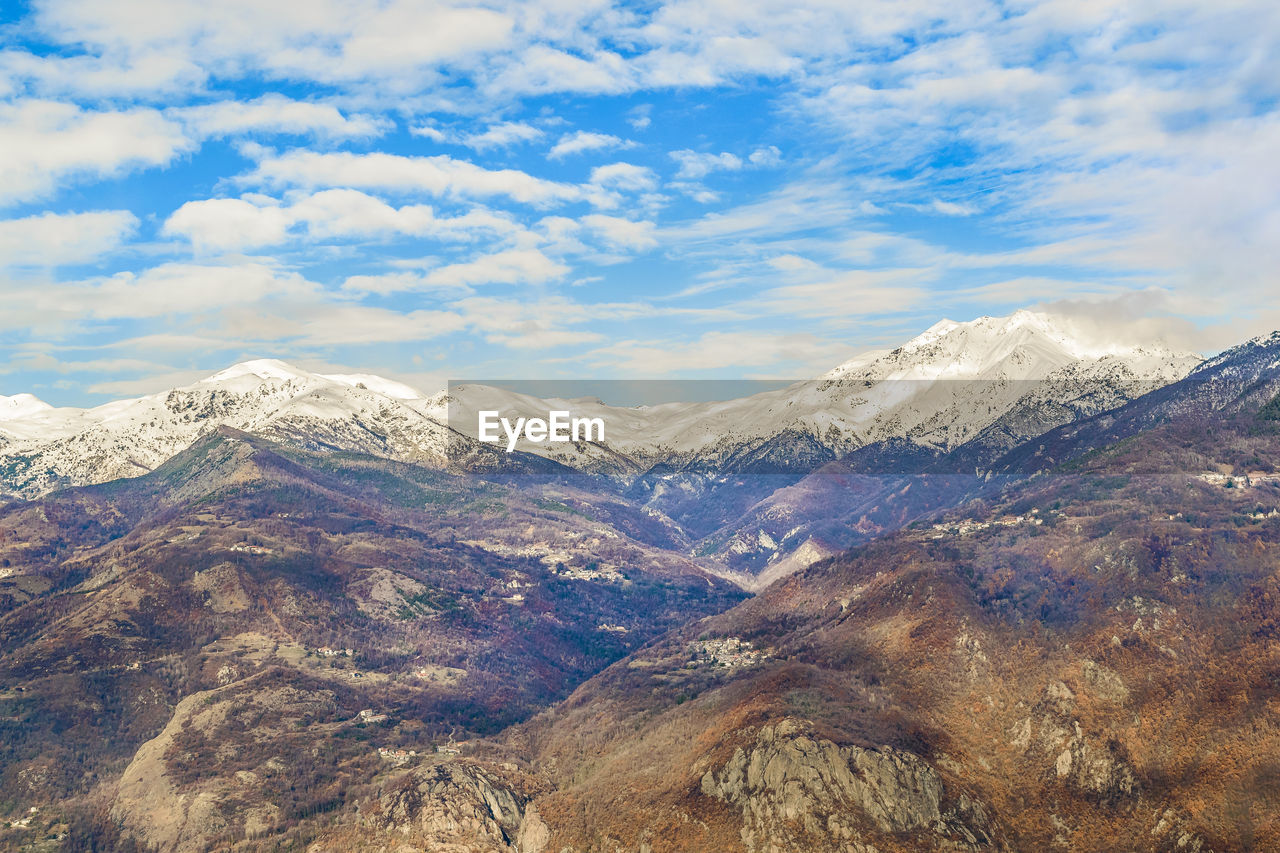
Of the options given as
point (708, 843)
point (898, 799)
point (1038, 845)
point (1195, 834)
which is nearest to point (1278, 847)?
point (1195, 834)

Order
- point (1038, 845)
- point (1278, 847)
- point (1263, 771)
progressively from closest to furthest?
point (1278, 847), point (1263, 771), point (1038, 845)

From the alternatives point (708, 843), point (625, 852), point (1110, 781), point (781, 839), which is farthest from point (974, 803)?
point (625, 852)

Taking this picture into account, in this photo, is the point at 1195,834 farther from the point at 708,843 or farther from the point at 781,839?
the point at 708,843

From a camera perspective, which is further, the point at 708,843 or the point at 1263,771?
the point at 708,843

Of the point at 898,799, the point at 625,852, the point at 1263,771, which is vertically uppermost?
the point at 1263,771

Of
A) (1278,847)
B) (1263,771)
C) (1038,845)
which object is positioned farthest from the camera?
(1038,845)

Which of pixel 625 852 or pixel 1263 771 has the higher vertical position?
pixel 1263 771
